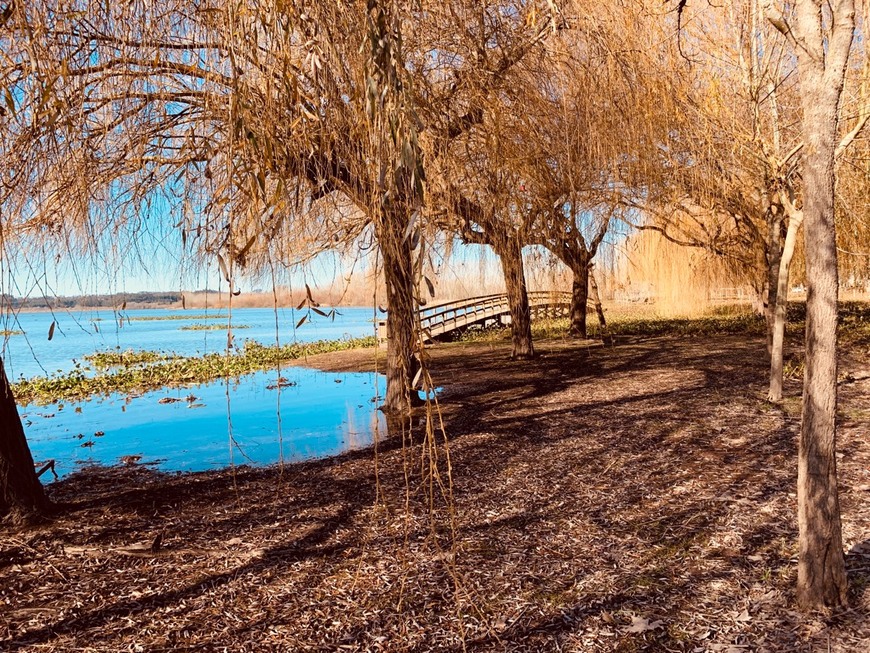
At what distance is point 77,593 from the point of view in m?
2.78

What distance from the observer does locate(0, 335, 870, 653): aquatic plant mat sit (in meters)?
2.41

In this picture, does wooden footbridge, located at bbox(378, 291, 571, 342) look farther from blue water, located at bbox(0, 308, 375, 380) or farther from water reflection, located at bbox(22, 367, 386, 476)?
water reflection, located at bbox(22, 367, 386, 476)

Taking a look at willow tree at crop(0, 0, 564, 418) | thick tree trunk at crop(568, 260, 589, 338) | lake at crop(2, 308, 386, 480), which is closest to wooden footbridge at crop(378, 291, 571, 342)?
thick tree trunk at crop(568, 260, 589, 338)

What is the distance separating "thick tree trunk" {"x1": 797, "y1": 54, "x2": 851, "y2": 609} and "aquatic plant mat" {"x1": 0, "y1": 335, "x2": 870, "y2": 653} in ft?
0.56

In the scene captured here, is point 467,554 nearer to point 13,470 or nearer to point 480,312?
point 13,470

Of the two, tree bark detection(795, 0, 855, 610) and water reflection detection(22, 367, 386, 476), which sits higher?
tree bark detection(795, 0, 855, 610)

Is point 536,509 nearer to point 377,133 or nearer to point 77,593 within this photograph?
point 77,593

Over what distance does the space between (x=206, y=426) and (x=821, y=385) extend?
6265mm

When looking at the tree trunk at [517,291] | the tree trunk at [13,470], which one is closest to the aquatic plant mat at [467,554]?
the tree trunk at [13,470]

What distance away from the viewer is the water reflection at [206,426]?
5.67 metres

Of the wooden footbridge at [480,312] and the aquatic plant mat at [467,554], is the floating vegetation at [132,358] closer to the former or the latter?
the wooden footbridge at [480,312]

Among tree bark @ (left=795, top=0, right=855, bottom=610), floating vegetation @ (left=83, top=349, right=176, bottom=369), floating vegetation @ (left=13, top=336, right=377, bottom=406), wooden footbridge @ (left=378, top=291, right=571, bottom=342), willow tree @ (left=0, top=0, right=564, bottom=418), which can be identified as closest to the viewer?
willow tree @ (left=0, top=0, right=564, bottom=418)

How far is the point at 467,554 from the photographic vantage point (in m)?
3.11

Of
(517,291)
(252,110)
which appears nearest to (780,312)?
(517,291)
